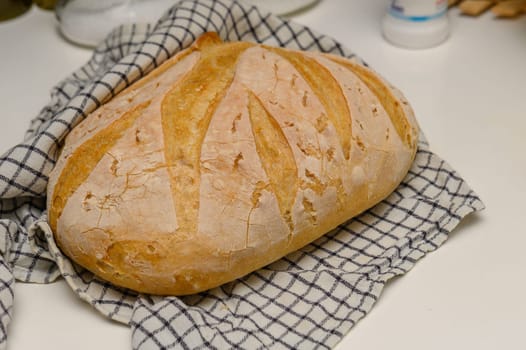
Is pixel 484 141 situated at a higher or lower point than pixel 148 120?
lower

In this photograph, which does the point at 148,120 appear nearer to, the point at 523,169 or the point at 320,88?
the point at 320,88

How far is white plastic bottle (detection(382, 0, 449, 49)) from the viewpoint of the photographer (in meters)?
1.09

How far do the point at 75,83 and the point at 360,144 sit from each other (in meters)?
0.43

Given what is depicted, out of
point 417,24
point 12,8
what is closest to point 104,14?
point 12,8

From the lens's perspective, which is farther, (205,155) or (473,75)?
(473,75)

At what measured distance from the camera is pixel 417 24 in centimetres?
111

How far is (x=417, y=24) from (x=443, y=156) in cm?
27

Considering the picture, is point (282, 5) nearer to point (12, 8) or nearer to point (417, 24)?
point (417, 24)

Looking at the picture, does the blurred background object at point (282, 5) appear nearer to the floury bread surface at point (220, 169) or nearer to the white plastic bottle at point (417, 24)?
the white plastic bottle at point (417, 24)

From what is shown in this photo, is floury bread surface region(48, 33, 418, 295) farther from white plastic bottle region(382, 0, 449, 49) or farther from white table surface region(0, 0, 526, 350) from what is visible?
white plastic bottle region(382, 0, 449, 49)

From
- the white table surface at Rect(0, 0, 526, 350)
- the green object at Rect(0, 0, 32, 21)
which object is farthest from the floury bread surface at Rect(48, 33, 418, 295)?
the green object at Rect(0, 0, 32, 21)

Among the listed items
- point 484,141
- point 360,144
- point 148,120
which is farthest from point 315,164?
point 484,141

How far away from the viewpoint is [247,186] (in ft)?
2.38

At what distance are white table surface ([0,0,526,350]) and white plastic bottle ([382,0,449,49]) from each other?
15 mm
